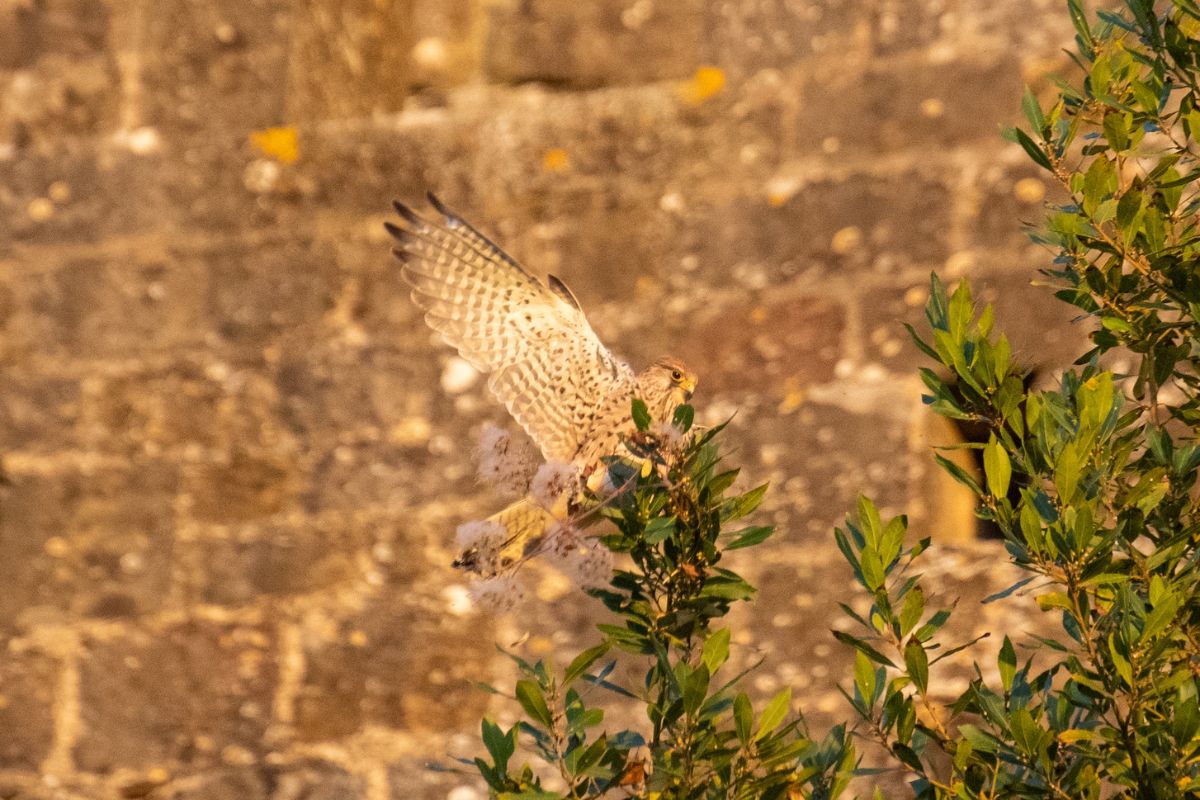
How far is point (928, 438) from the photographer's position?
2900 mm

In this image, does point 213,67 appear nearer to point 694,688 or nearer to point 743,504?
point 743,504

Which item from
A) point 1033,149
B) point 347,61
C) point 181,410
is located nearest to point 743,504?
point 1033,149

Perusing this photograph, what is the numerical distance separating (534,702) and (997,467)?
509mm

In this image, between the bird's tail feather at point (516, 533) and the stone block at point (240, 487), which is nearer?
the bird's tail feather at point (516, 533)

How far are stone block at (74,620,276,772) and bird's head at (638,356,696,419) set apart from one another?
138 centimetres

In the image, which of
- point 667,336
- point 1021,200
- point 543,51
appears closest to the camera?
point 1021,200

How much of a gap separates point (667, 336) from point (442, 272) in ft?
2.81

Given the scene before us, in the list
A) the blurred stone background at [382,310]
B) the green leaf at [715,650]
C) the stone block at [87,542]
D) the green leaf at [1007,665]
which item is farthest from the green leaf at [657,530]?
the stone block at [87,542]

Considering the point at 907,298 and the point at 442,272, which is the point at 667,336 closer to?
the point at 907,298

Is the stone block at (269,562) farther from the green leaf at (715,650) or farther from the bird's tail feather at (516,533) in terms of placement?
the green leaf at (715,650)

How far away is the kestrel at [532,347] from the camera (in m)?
2.15

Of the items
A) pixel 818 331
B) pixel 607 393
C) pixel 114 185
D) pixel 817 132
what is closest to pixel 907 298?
pixel 818 331

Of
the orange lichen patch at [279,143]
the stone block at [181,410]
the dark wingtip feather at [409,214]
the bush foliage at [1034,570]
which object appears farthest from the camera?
the orange lichen patch at [279,143]

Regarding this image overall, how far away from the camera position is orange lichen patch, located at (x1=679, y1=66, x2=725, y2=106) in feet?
10.4
